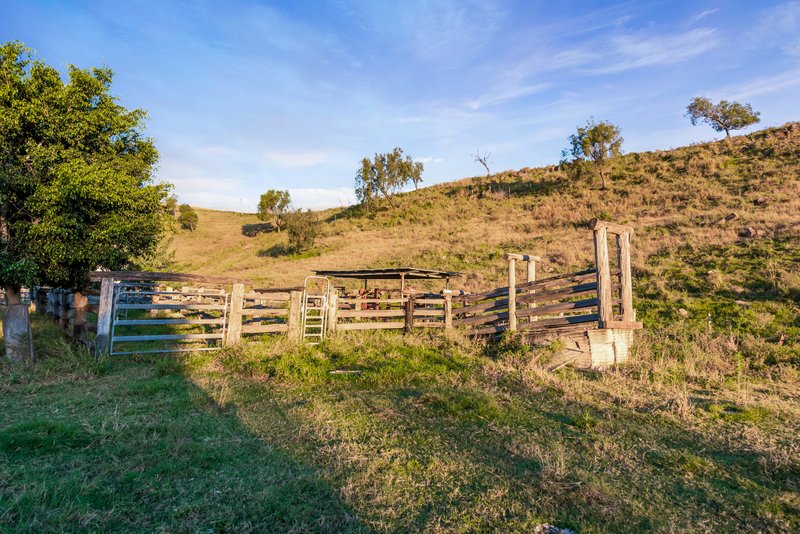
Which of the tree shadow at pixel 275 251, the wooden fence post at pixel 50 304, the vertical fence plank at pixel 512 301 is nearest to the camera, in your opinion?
the vertical fence plank at pixel 512 301

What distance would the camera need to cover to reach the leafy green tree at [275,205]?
178 ft

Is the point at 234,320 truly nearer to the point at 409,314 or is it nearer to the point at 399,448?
the point at 409,314

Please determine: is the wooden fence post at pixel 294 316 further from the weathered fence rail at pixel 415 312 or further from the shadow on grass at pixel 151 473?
the shadow on grass at pixel 151 473

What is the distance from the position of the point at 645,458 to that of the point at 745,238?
58.3 feet

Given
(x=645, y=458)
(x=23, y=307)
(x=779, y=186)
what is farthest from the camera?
(x=779, y=186)

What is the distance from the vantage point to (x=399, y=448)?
4.93 metres

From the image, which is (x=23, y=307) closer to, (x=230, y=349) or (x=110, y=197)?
(x=110, y=197)

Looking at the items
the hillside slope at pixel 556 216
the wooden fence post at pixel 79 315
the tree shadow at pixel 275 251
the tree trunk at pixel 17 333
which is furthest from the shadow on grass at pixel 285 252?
the tree trunk at pixel 17 333

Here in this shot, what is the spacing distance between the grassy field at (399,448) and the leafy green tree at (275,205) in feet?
154

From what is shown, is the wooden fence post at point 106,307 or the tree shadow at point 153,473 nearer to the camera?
the tree shadow at point 153,473

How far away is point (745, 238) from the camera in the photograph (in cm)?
1789

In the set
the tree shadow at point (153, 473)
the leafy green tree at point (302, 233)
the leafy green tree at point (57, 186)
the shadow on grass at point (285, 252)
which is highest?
the leafy green tree at point (302, 233)

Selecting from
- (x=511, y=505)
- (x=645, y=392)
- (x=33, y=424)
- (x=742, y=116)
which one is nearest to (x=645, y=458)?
(x=511, y=505)

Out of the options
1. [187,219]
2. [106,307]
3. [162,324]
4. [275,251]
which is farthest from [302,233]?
[106,307]
